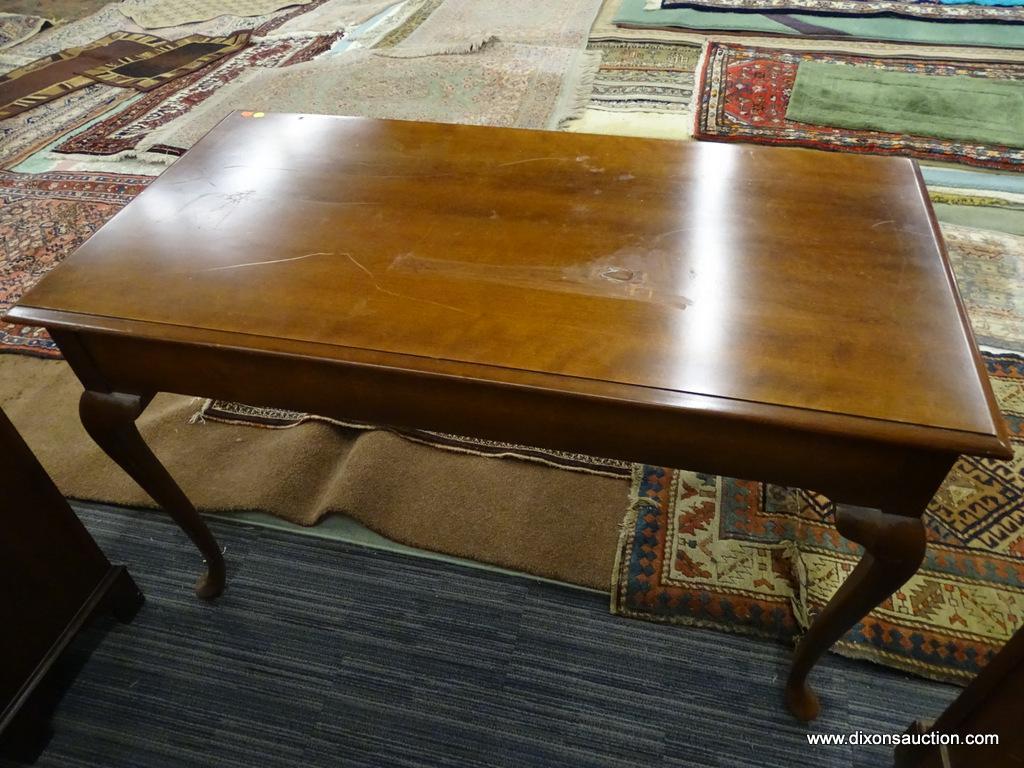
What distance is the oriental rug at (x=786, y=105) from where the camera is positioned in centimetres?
221

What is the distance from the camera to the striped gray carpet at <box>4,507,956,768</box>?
115 cm

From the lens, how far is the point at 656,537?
55.7 inches

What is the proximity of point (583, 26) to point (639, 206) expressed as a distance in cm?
247

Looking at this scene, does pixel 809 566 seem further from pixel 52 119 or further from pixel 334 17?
pixel 334 17

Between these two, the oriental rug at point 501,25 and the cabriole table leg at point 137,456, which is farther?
the oriental rug at point 501,25

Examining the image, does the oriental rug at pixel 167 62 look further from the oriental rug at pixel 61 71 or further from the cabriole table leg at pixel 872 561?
the cabriole table leg at pixel 872 561

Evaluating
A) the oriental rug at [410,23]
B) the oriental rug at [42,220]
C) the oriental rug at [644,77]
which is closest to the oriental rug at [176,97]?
the oriental rug at [42,220]

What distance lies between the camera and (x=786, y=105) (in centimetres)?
240

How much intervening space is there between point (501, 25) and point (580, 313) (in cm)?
284

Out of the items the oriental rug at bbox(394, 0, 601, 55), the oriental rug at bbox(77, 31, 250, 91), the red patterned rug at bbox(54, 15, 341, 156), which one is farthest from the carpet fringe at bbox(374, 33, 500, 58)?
the oriental rug at bbox(77, 31, 250, 91)

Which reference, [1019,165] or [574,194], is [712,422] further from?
[1019,165]

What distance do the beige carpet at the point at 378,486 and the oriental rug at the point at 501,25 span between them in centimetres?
209
